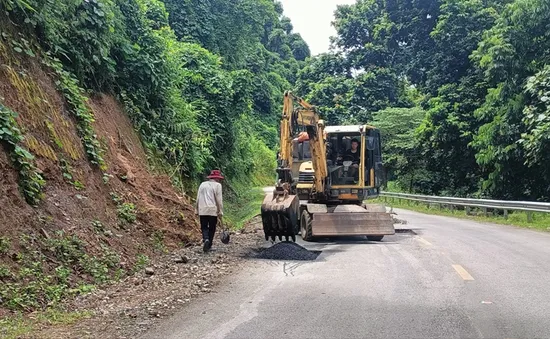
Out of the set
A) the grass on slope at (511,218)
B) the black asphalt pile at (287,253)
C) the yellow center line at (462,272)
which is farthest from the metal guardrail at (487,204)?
the black asphalt pile at (287,253)

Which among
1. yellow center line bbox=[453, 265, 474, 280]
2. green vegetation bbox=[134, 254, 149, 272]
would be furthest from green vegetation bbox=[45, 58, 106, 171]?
yellow center line bbox=[453, 265, 474, 280]

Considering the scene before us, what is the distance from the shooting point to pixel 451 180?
1244 inches

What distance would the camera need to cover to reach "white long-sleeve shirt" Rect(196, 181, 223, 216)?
11.6m

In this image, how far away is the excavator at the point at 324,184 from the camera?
13.4 meters

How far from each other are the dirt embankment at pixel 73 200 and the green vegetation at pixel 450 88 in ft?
43.1

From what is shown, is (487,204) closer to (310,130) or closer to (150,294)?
(310,130)

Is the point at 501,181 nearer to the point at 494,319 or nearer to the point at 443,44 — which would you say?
the point at 443,44

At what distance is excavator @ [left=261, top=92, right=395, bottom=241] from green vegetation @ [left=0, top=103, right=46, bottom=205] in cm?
563

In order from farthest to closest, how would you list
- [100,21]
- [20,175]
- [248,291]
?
[100,21] < [20,175] < [248,291]

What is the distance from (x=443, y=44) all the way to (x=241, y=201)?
579 inches

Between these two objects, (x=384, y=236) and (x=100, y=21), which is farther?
(x=384, y=236)

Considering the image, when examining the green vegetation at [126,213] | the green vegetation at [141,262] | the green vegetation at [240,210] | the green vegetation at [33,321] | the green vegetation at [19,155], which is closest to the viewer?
the green vegetation at [33,321]

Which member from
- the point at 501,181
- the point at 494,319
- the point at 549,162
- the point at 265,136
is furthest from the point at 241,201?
the point at 265,136

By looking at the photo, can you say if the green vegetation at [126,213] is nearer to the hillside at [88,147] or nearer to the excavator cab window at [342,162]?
the hillside at [88,147]
